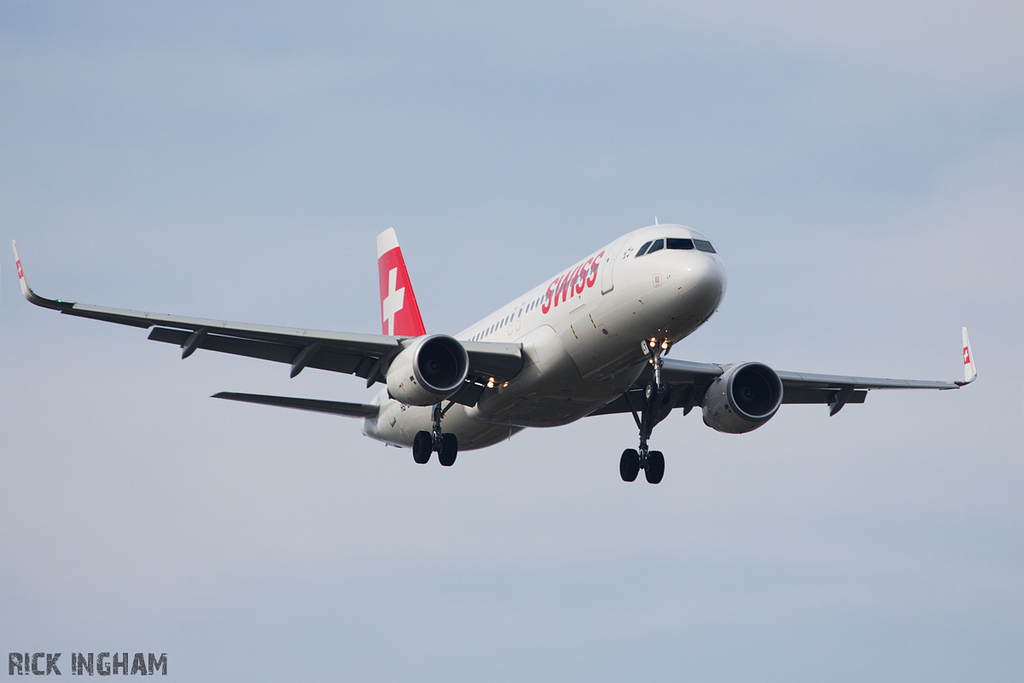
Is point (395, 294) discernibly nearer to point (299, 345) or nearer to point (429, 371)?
point (299, 345)

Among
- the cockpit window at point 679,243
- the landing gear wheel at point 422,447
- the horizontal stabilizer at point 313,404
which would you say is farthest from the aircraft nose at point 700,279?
the horizontal stabilizer at point 313,404

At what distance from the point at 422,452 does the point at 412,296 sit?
38.2 ft

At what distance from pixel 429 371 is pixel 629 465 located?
23.8 feet

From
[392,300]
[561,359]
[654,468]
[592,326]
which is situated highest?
[392,300]

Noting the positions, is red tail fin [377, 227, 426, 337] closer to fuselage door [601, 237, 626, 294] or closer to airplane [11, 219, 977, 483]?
airplane [11, 219, 977, 483]

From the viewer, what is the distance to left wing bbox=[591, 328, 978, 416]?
37344 millimetres

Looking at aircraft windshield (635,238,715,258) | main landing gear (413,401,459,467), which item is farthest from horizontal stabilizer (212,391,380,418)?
aircraft windshield (635,238,715,258)

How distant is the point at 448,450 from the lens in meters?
36.0

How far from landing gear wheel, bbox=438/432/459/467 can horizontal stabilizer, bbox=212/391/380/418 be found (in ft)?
15.9

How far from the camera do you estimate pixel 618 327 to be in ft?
103

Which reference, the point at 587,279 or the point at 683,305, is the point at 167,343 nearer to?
the point at 587,279

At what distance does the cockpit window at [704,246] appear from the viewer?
3141 centimetres

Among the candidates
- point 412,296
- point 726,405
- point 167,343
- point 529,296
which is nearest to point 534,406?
point 529,296

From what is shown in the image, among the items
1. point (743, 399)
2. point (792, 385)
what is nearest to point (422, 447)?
point (743, 399)
